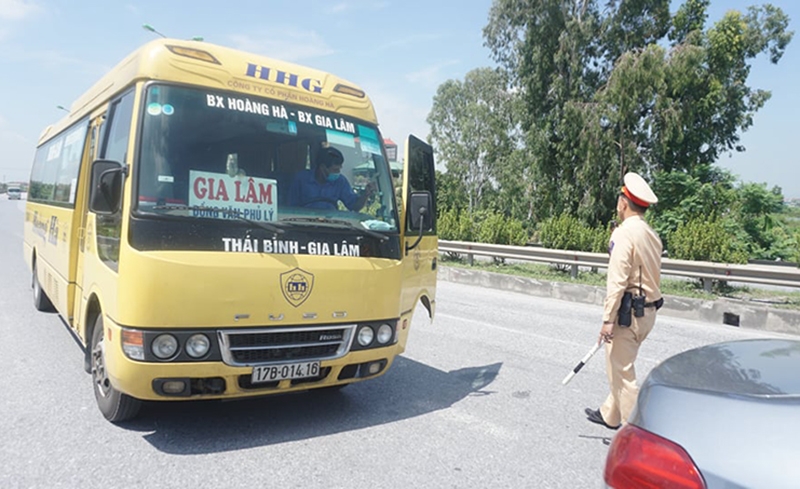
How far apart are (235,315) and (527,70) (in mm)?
28396

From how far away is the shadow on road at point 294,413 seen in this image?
434 cm

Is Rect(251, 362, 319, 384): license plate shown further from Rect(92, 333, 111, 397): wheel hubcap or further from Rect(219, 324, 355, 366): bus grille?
Rect(92, 333, 111, 397): wheel hubcap

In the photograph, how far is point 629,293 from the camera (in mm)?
4598

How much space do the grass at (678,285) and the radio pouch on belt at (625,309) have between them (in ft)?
25.8

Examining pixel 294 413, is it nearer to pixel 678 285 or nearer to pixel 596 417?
pixel 596 417

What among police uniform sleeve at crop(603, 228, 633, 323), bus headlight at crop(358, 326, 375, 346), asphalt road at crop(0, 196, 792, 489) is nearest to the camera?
asphalt road at crop(0, 196, 792, 489)

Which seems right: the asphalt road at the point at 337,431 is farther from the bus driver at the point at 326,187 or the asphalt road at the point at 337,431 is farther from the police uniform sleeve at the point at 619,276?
the bus driver at the point at 326,187

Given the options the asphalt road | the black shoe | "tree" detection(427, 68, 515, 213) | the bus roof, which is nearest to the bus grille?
the asphalt road

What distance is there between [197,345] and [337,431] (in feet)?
4.27

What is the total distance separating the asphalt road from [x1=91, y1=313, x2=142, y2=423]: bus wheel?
0.34 ft

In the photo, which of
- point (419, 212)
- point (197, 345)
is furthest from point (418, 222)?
point (197, 345)

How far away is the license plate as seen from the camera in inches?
165

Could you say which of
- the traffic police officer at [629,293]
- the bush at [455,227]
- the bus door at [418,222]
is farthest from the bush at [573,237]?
the traffic police officer at [629,293]

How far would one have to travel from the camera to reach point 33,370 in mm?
5910
